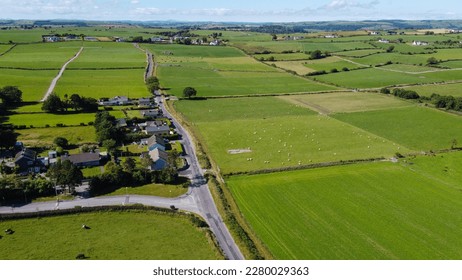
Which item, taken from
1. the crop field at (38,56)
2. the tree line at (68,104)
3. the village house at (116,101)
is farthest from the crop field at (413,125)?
the crop field at (38,56)

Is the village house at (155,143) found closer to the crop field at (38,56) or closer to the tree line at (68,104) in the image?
the tree line at (68,104)

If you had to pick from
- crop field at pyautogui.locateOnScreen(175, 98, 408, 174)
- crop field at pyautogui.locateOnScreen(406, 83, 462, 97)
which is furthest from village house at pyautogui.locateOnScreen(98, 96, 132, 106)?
crop field at pyautogui.locateOnScreen(406, 83, 462, 97)

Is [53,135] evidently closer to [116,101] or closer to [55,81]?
[116,101]

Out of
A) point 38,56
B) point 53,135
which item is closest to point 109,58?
point 38,56

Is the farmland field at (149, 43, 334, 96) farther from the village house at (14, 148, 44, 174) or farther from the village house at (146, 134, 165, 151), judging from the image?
the village house at (14, 148, 44, 174)

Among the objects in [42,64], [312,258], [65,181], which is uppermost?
[42,64]

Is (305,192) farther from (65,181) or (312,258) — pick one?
(65,181)

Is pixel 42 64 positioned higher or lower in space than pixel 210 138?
higher

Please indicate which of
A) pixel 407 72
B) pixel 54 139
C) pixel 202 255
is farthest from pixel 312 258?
pixel 407 72
